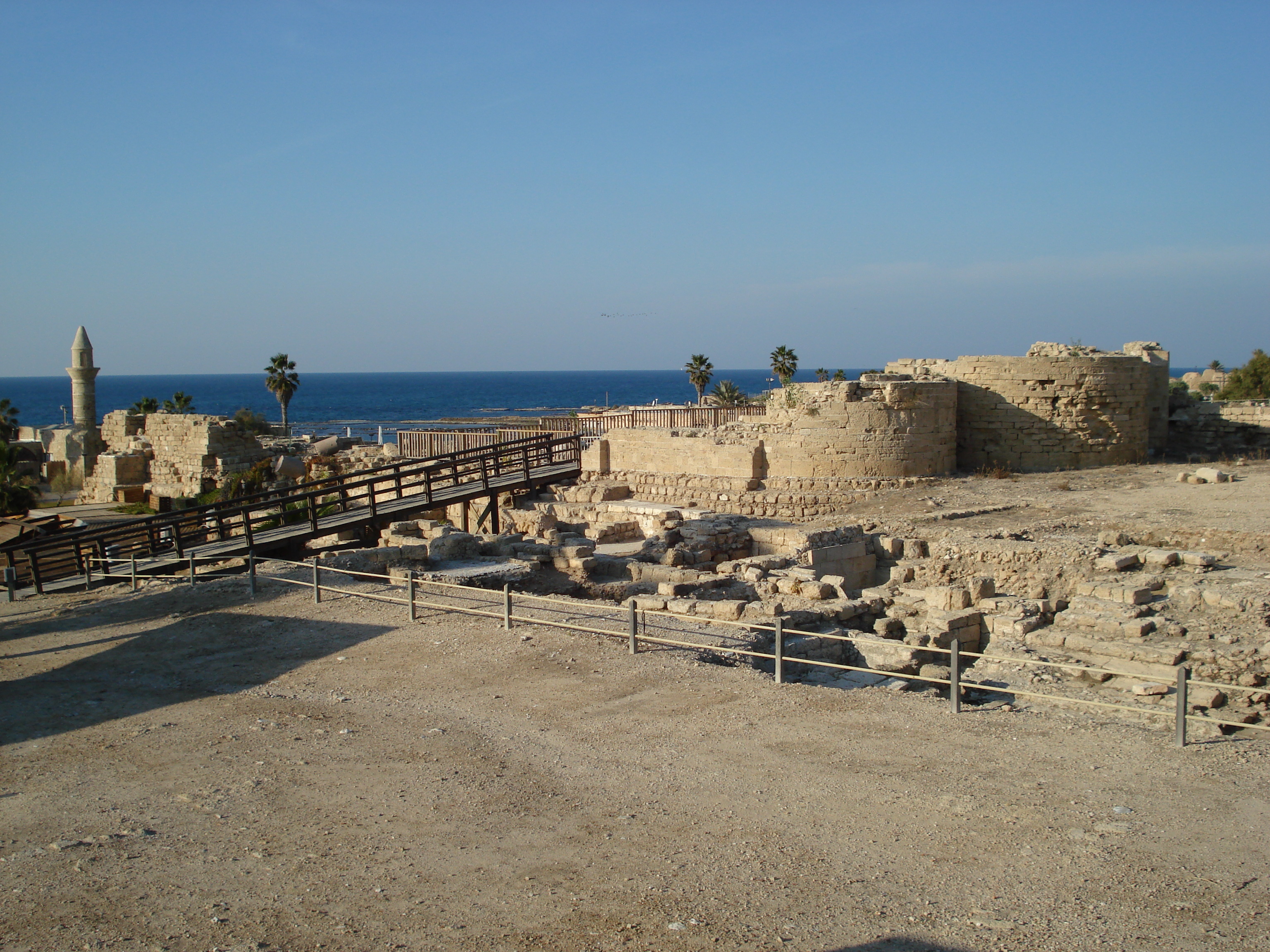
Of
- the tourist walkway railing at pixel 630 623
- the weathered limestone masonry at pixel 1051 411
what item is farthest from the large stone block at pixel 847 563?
the weathered limestone masonry at pixel 1051 411

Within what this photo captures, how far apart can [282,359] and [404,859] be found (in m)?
44.9

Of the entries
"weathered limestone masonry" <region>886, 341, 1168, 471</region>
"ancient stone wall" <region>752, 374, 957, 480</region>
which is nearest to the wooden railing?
"ancient stone wall" <region>752, 374, 957, 480</region>

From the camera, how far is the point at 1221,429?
79.7ft

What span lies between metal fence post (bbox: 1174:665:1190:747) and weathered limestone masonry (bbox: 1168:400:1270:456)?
63.4ft

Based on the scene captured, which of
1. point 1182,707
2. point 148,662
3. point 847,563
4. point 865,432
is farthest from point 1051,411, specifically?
point 148,662

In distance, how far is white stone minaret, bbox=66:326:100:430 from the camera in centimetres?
3747

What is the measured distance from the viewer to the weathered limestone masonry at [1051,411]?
21391 millimetres

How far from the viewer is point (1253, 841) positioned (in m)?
5.63

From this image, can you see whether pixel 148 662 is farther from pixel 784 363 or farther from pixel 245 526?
pixel 784 363

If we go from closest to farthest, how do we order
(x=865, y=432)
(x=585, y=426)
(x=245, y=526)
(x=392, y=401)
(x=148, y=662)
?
1. (x=148, y=662)
2. (x=245, y=526)
3. (x=865, y=432)
4. (x=585, y=426)
5. (x=392, y=401)

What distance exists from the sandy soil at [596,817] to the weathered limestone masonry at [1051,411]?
14.5 meters

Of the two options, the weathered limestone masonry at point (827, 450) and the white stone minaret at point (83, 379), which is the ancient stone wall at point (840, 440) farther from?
the white stone minaret at point (83, 379)

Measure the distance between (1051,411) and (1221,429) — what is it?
20.4 ft

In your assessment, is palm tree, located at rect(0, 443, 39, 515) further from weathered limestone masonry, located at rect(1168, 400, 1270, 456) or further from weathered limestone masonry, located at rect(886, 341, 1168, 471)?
weathered limestone masonry, located at rect(1168, 400, 1270, 456)
